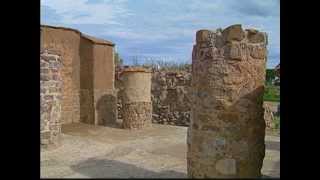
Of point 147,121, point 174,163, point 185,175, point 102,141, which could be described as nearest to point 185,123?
point 147,121

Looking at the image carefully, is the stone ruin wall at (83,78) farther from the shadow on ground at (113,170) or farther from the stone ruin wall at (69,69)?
the shadow on ground at (113,170)

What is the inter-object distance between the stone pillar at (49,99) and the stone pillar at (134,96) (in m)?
2.74

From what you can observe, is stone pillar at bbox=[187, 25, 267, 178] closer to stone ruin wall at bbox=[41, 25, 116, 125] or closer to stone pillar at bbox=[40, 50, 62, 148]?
stone pillar at bbox=[40, 50, 62, 148]

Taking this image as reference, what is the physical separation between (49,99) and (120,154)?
155 cm

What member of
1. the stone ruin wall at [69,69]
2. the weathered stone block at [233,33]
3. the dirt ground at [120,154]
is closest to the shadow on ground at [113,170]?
the dirt ground at [120,154]

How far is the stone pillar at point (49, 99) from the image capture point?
6.65 m

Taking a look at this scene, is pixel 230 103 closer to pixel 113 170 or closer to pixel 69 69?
pixel 113 170

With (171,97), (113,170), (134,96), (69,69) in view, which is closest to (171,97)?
(171,97)

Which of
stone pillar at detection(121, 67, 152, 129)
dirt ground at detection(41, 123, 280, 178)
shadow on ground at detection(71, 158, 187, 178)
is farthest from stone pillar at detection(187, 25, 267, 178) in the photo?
stone pillar at detection(121, 67, 152, 129)

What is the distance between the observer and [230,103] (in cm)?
431

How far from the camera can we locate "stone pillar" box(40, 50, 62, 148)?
6.65 metres
